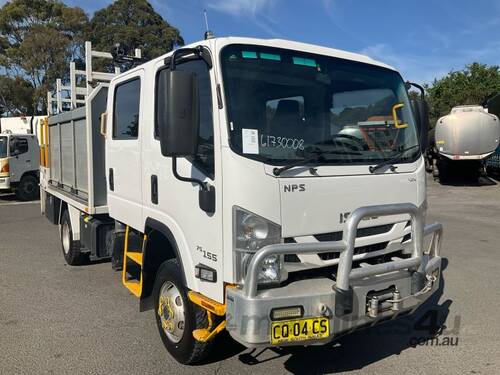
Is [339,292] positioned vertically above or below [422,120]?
below

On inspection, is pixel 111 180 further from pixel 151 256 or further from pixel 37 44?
pixel 37 44

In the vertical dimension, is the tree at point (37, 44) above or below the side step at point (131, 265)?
above

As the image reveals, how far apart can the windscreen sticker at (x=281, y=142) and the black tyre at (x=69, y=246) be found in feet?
14.5

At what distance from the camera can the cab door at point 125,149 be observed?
14.0 feet

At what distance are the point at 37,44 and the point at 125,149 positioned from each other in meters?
34.3

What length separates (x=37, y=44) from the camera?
3431cm

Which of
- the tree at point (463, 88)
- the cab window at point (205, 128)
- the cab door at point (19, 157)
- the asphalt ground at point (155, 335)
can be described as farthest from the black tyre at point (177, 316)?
the tree at point (463, 88)

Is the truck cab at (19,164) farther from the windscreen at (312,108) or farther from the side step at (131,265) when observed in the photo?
the windscreen at (312,108)

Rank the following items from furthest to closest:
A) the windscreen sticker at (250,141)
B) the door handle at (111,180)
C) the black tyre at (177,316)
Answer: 1. the door handle at (111,180)
2. the black tyre at (177,316)
3. the windscreen sticker at (250,141)

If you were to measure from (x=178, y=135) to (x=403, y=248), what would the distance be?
1.92 metres

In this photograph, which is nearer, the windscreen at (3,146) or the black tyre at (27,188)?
the windscreen at (3,146)

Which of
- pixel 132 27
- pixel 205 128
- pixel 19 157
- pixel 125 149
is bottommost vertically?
pixel 19 157

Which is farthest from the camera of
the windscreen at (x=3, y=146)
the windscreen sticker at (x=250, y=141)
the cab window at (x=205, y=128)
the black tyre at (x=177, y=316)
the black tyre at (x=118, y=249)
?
the windscreen at (x=3, y=146)

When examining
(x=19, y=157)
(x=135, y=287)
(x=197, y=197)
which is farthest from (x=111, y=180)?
(x=19, y=157)
